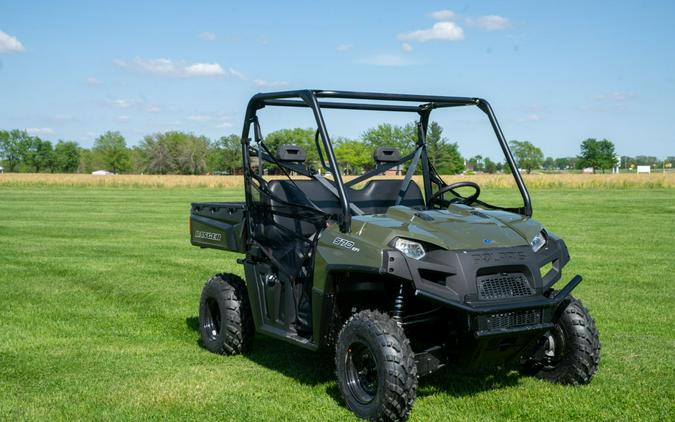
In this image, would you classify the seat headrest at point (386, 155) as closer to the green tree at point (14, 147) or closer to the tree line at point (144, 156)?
the tree line at point (144, 156)

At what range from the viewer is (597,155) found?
140 m

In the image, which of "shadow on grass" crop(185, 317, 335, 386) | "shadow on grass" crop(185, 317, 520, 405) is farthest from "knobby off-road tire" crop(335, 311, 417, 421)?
"shadow on grass" crop(185, 317, 335, 386)

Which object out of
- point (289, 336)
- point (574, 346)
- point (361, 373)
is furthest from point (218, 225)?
point (574, 346)

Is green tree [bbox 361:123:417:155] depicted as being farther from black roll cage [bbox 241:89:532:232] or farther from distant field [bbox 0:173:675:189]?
distant field [bbox 0:173:675:189]

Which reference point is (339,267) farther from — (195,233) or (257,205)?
(195,233)

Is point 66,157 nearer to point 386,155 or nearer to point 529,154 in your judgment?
point 529,154

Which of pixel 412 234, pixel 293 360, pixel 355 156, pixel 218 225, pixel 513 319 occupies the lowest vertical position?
pixel 293 360

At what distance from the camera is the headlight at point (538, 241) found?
18.1 ft

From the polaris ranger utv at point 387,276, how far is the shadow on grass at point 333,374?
23cm

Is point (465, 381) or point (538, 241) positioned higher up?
point (538, 241)

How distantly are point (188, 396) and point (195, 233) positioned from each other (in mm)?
2360

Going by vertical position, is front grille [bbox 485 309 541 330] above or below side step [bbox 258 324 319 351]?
above

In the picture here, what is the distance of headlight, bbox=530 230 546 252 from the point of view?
18.1 ft

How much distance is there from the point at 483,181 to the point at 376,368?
43712 millimetres
